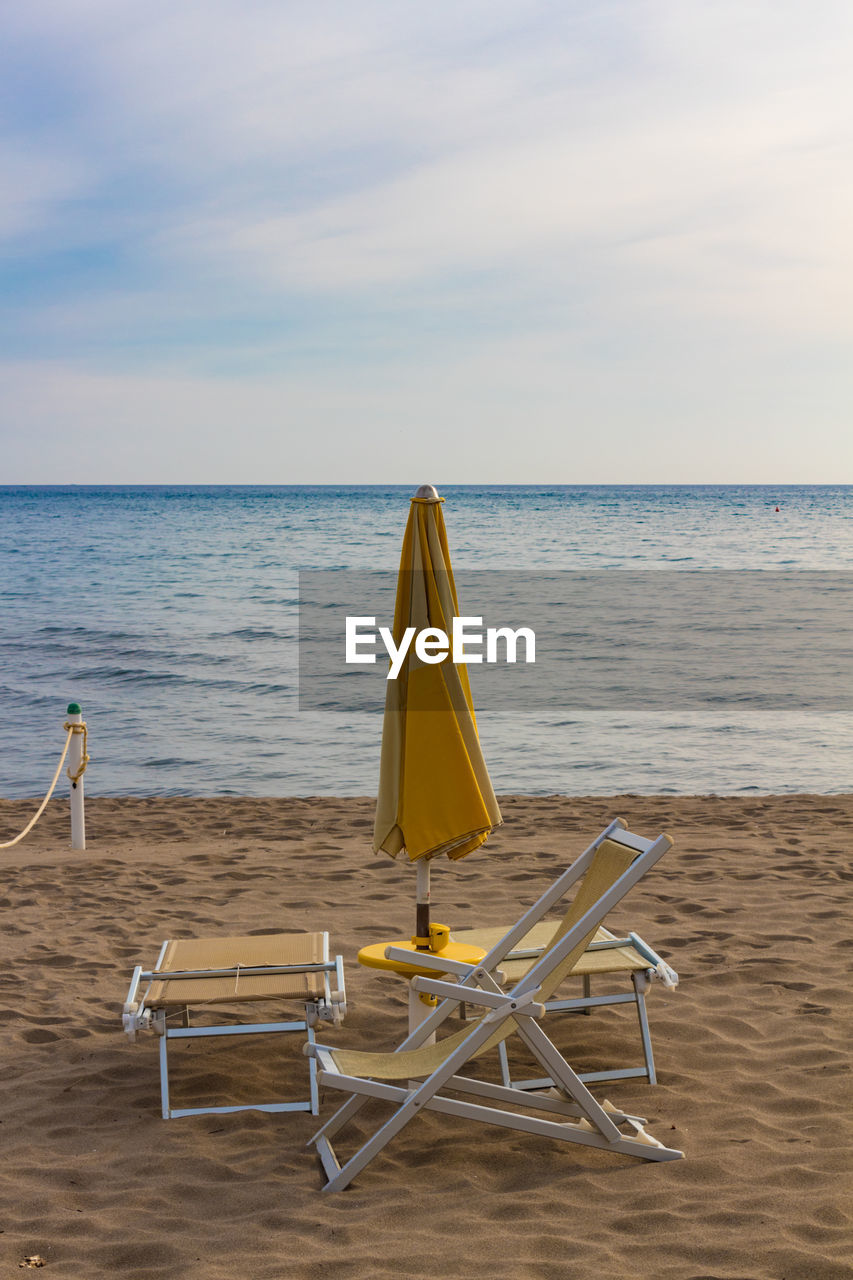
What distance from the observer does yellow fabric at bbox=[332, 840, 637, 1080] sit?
319 cm

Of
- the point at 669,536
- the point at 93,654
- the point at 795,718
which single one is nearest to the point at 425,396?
the point at 669,536

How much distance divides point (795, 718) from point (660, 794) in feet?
14.9

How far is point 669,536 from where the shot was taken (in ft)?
154

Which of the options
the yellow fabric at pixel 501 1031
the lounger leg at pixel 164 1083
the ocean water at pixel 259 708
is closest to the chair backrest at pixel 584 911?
the yellow fabric at pixel 501 1031

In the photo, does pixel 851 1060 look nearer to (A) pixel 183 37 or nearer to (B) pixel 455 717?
(B) pixel 455 717

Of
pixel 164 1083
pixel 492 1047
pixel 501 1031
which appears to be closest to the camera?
pixel 501 1031

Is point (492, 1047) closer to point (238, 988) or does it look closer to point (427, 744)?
point (238, 988)

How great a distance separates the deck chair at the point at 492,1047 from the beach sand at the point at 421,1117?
0.11 m

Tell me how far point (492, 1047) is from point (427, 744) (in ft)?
3.46

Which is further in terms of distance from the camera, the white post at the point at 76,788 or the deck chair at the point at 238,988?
the white post at the point at 76,788

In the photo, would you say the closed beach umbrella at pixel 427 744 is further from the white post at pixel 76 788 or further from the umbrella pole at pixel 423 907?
the white post at pixel 76 788

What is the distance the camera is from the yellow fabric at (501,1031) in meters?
3.19

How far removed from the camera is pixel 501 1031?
10.2 feet

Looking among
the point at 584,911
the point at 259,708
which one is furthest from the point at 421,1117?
the point at 259,708
